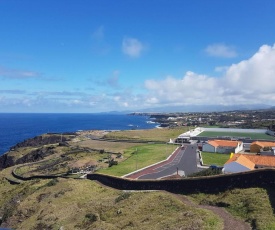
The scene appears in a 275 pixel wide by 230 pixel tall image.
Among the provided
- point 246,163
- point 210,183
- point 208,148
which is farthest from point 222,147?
point 210,183

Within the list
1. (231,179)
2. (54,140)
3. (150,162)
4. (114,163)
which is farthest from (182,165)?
(54,140)

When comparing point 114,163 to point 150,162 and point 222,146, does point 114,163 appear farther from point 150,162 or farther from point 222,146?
point 222,146

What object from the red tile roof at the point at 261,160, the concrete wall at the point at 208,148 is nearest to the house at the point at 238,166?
the red tile roof at the point at 261,160

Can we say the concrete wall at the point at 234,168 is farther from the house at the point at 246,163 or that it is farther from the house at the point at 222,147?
the house at the point at 222,147

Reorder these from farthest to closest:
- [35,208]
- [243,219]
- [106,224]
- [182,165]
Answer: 1. [182,165]
2. [35,208]
3. [106,224]
4. [243,219]

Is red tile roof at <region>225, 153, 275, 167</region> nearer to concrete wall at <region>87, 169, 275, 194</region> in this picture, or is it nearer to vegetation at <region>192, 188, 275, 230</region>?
concrete wall at <region>87, 169, 275, 194</region>

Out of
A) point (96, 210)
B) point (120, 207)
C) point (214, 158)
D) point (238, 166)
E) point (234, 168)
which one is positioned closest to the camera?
point (120, 207)

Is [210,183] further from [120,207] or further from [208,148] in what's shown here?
[208,148]

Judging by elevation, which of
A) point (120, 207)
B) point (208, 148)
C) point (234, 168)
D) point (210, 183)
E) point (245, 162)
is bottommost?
point (120, 207)
